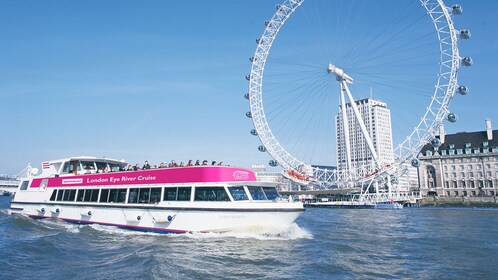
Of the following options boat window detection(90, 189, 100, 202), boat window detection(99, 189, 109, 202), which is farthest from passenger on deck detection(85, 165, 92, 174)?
boat window detection(99, 189, 109, 202)

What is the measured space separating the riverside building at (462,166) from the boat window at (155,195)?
86.6 meters

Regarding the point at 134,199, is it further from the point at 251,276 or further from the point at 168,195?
the point at 251,276

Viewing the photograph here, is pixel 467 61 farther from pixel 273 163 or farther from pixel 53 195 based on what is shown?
pixel 53 195

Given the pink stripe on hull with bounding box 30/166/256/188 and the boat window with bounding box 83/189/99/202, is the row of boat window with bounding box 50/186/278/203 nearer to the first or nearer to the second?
the boat window with bounding box 83/189/99/202

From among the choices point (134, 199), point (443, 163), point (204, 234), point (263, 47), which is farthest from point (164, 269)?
point (443, 163)

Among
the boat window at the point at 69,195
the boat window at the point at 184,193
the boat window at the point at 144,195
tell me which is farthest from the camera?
the boat window at the point at 69,195

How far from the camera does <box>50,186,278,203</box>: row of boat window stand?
20188mm

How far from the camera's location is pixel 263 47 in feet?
178

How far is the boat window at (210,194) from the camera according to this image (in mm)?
20062

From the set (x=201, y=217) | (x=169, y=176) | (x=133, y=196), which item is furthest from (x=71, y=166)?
(x=201, y=217)

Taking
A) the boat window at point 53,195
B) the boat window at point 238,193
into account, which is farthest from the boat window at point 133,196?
the boat window at point 53,195

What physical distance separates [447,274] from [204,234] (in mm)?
10727

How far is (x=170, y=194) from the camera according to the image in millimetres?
21766

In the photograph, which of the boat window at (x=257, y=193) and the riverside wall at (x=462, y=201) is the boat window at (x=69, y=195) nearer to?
the boat window at (x=257, y=193)
